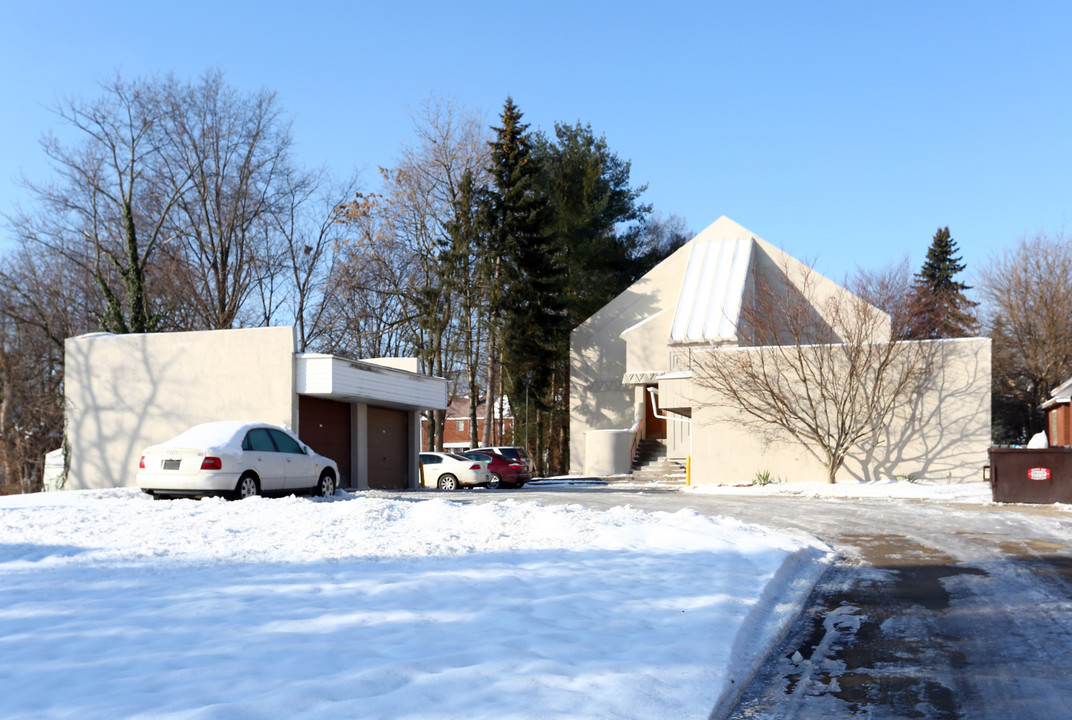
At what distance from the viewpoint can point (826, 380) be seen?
92.0 feet

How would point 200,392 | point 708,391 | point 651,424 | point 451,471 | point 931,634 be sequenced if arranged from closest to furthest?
point 931,634, point 200,392, point 708,391, point 451,471, point 651,424

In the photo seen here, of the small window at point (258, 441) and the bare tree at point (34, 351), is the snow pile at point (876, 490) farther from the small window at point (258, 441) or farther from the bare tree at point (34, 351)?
the bare tree at point (34, 351)

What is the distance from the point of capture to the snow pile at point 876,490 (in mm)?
22156

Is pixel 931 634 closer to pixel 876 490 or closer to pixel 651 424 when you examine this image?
pixel 876 490

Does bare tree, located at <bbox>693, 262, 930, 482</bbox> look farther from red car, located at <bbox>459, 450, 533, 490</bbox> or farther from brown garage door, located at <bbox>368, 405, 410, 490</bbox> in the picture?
brown garage door, located at <bbox>368, 405, 410, 490</bbox>

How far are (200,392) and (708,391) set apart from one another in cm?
1541

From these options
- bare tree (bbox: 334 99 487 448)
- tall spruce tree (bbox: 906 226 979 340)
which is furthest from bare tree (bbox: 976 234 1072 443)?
bare tree (bbox: 334 99 487 448)

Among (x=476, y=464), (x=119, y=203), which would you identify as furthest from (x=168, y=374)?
(x=119, y=203)

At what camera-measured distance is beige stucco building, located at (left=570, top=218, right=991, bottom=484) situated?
27.2 m

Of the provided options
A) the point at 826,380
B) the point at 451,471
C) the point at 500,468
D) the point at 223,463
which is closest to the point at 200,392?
the point at 451,471

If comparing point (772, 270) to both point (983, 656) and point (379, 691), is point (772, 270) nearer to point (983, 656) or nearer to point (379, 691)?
point (983, 656)

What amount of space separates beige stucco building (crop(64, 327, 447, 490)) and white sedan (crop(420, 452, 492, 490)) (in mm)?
2712

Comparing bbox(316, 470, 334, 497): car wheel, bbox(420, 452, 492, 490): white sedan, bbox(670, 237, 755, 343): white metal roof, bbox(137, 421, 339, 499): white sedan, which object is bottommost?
bbox(420, 452, 492, 490): white sedan

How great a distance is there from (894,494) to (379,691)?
819 inches
